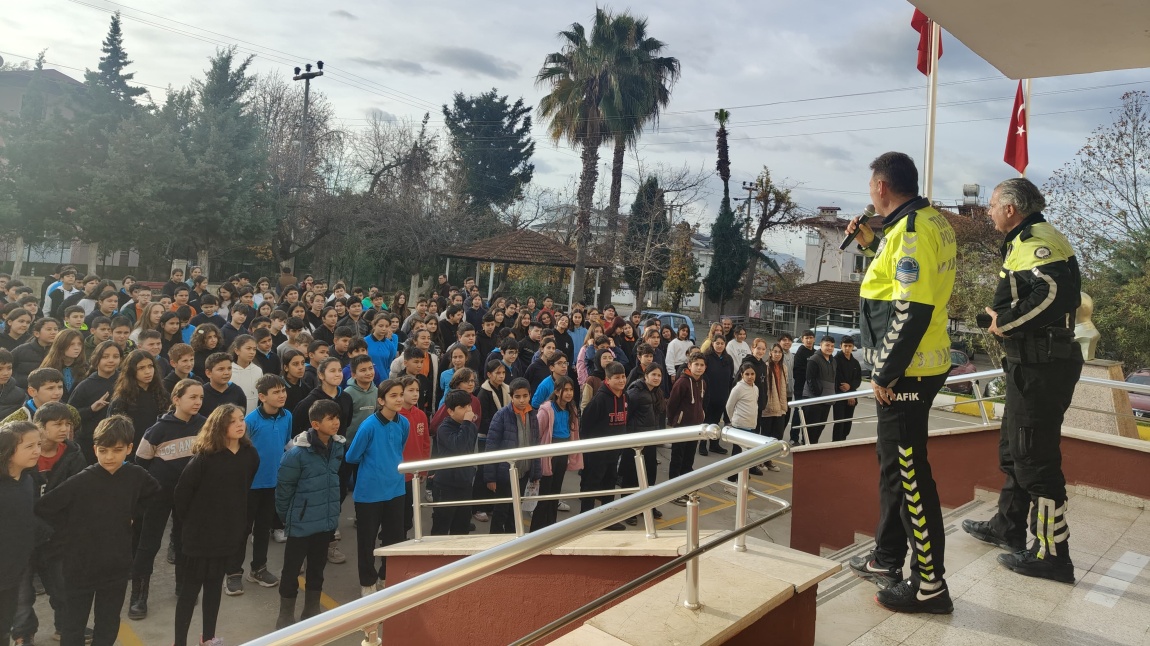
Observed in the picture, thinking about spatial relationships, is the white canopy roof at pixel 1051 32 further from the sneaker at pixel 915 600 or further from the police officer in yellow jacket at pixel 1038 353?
the sneaker at pixel 915 600

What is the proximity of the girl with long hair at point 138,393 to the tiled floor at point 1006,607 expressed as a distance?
18.1 feet

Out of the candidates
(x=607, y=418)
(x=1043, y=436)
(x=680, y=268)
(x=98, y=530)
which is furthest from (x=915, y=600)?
(x=680, y=268)

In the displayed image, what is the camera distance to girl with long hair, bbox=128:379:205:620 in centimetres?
524

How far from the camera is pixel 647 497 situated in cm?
239

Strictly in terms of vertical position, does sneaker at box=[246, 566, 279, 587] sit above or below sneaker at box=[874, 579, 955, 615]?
below

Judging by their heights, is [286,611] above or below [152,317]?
below

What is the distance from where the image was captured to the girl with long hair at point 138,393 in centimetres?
594

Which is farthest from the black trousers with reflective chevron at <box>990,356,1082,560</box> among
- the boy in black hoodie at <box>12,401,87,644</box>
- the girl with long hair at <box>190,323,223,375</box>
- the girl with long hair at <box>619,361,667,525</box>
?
the girl with long hair at <box>190,323,223,375</box>

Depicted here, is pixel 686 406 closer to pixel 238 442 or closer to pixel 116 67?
pixel 238 442

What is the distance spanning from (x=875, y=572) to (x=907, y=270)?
151cm

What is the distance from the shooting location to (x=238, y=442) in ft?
16.7

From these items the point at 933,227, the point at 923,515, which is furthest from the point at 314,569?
the point at 933,227

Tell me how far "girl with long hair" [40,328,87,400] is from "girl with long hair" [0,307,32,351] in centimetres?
138

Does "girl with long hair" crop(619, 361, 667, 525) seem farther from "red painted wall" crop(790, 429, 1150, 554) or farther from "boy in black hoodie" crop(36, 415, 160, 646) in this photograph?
"boy in black hoodie" crop(36, 415, 160, 646)
